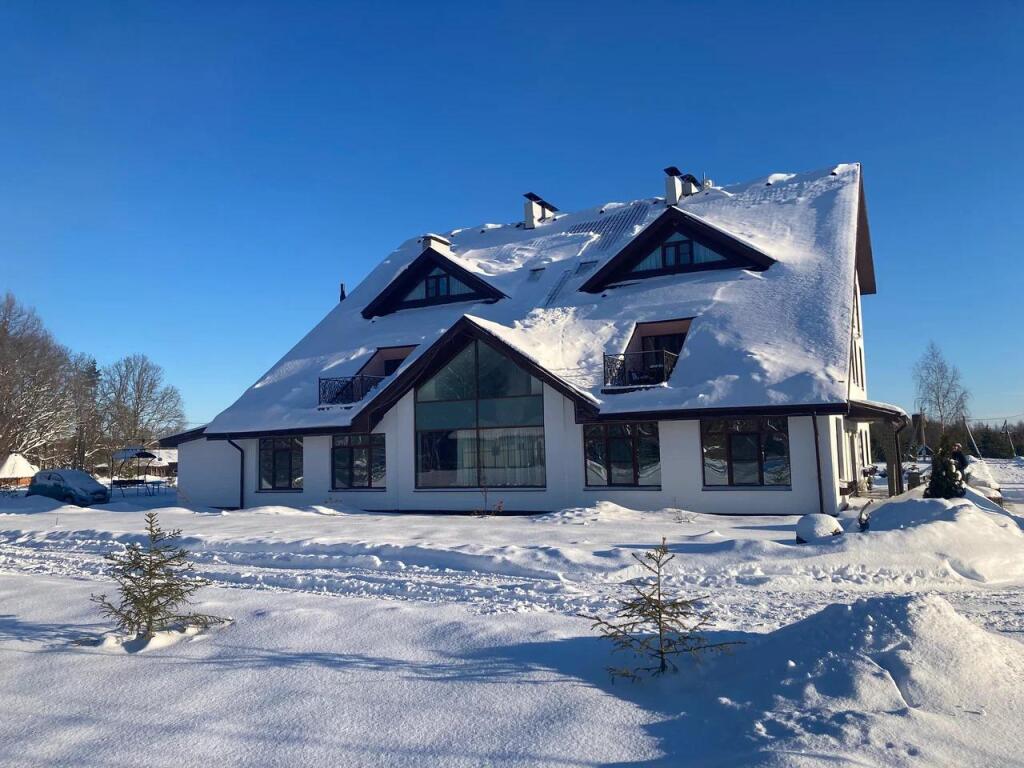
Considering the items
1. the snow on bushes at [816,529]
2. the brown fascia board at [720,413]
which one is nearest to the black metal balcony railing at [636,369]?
the brown fascia board at [720,413]

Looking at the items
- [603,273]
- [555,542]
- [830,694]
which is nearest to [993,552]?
[555,542]

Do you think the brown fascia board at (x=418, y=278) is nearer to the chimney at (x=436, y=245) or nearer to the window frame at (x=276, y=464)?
the chimney at (x=436, y=245)

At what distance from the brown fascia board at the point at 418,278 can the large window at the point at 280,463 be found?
5.59 m

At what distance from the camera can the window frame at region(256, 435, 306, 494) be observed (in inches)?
866

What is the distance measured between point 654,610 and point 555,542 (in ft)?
21.3

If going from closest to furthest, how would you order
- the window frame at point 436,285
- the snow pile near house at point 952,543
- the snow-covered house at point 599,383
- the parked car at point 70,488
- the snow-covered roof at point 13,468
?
the snow pile near house at point 952,543 → the snow-covered house at point 599,383 → the window frame at point 436,285 → the parked car at point 70,488 → the snow-covered roof at point 13,468

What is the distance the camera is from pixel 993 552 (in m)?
9.73

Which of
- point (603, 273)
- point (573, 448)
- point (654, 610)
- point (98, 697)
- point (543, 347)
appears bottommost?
point (98, 697)

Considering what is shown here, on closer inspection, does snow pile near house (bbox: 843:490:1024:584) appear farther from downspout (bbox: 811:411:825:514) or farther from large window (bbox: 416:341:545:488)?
large window (bbox: 416:341:545:488)

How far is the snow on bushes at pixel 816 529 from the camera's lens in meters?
10.8

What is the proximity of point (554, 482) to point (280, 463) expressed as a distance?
29.4 ft

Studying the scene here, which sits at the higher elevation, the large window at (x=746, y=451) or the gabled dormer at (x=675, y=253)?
the gabled dormer at (x=675, y=253)

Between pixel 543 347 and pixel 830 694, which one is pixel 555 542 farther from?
pixel 543 347

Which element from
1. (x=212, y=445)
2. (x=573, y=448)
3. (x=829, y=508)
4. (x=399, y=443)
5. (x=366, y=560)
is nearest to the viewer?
(x=366, y=560)
